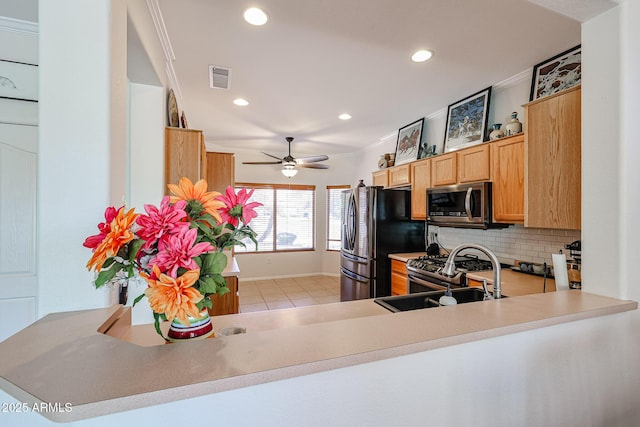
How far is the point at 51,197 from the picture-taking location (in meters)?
0.89

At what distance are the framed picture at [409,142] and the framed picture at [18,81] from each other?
381cm

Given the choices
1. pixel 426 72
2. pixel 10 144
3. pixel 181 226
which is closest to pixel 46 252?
pixel 181 226

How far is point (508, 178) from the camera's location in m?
2.51

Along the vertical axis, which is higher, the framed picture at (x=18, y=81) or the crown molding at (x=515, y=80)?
the crown molding at (x=515, y=80)

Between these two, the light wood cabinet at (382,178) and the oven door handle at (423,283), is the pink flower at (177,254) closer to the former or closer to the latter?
the oven door handle at (423,283)

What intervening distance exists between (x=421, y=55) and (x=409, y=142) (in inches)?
73.8

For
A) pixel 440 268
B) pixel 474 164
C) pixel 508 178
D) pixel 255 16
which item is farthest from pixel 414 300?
pixel 255 16

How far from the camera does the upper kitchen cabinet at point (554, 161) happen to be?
1.72 metres

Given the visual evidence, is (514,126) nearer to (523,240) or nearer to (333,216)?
(523,240)

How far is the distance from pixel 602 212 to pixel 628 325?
1.66ft

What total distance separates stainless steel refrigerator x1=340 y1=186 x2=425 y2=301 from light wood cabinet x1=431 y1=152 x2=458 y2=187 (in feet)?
1.81

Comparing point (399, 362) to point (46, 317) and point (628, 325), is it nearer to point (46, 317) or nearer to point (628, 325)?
point (46, 317)

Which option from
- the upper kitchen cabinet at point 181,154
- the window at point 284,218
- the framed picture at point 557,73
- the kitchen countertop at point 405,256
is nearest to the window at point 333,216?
the window at point 284,218

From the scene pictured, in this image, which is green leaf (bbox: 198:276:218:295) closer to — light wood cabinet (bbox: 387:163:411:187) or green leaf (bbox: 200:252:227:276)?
green leaf (bbox: 200:252:227:276)
